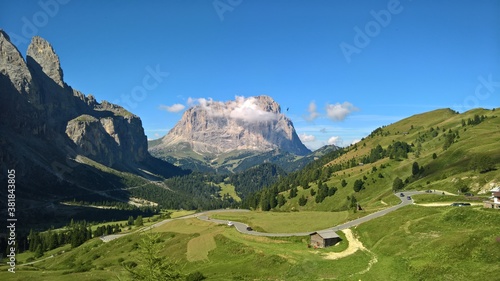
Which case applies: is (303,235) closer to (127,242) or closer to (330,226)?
(330,226)

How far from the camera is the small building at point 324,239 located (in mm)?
77875

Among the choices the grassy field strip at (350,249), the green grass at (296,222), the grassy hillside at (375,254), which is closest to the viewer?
the grassy hillside at (375,254)

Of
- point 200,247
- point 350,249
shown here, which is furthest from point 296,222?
point 350,249

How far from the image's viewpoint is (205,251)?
90500 mm

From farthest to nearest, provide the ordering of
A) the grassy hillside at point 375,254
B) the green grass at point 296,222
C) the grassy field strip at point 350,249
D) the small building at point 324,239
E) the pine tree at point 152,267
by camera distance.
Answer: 1. the green grass at point 296,222
2. the small building at point 324,239
3. the grassy field strip at point 350,249
4. the grassy hillside at point 375,254
5. the pine tree at point 152,267

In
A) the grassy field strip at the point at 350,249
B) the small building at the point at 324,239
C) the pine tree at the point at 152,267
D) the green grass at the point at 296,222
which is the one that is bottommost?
the grassy field strip at the point at 350,249

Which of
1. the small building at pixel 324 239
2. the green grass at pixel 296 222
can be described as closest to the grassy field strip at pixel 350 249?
the small building at pixel 324 239

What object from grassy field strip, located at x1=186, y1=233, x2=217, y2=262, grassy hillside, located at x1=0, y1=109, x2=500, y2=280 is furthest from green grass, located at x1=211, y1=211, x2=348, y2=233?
grassy field strip, located at x1=186, y1=233, x2=217, y2=262

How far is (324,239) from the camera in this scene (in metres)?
77.6

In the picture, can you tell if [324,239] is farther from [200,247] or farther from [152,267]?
[152,267]

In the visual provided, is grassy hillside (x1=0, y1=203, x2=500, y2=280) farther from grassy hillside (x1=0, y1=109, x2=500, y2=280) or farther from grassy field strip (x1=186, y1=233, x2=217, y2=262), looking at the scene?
grassy field strip (x1=186, y1=233, x2=217, y2=262)

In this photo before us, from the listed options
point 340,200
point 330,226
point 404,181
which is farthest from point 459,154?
point 330,226

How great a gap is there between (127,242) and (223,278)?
76872 millimetres

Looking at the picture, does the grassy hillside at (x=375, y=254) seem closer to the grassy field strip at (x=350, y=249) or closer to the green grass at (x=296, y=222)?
the grassy field strip at (x=350, y=249)
